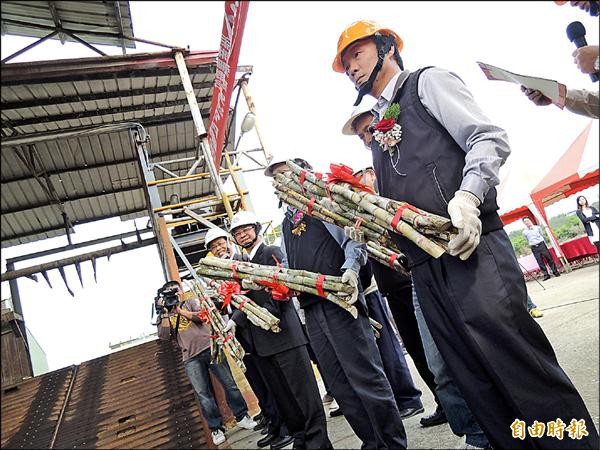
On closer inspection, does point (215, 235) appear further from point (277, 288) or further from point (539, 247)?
point (539, 247)

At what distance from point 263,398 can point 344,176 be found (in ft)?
12.2

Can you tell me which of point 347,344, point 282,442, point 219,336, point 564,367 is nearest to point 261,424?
point 282,442

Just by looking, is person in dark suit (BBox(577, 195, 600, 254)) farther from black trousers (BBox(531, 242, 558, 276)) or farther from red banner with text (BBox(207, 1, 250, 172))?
red banner with text (BBox(207, 1, 250, 172))

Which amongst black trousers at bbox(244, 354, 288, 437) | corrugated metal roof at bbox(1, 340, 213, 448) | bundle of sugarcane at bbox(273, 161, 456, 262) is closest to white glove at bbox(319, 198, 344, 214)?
bundle of sugarcane at bbox(273, 161, 456, 262)

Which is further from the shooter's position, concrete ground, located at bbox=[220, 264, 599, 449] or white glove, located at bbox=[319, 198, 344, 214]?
concrete ground, located at bbox=[220, 264, 599, 449]

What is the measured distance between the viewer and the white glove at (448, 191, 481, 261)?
4.62 feet

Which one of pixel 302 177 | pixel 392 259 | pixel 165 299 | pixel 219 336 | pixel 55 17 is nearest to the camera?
pixel 55 17

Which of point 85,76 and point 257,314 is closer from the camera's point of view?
point 85,76

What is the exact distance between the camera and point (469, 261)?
5.10 feet

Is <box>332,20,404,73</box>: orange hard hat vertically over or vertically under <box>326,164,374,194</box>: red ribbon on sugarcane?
over

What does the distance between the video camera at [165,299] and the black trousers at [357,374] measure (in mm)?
1569

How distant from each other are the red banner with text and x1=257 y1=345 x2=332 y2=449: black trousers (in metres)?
1.79

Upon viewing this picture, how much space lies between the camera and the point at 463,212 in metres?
1.43

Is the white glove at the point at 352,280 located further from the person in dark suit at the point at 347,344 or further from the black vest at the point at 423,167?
the black vest at the point at 423,167
